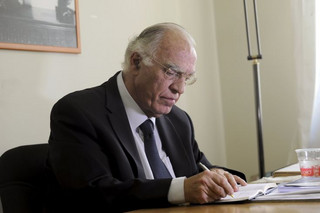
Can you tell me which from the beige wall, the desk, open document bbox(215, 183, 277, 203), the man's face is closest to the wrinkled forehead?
the man's face

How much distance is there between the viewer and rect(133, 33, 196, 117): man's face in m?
1.75

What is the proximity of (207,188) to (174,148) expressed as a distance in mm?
592

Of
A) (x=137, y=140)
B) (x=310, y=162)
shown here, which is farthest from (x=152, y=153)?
(x=310, y=162)

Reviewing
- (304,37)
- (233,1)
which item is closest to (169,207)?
(304,37)

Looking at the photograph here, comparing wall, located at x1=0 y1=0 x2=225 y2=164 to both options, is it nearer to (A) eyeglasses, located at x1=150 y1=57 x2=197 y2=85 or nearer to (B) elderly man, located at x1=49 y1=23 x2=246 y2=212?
(B) elderly man, located at x1=49 y1=23 x2=246 y2=212

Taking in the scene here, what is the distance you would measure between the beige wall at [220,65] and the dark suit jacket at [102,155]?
74 cm

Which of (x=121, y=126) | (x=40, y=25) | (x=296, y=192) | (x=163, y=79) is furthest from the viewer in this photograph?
(x=40, y=25)

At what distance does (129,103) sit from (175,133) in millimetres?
257

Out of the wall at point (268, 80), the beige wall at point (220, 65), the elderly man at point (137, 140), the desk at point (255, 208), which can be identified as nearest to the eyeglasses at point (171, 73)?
the elderly man at point (137, 140)

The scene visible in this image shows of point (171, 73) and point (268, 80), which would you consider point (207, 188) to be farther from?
point (268, 80)

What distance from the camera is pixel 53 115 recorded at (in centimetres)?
164

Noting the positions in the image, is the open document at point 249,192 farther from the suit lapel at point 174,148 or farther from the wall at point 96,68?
the wall at point 96,68

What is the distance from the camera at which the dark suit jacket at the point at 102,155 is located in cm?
138

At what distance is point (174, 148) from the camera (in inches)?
74.1
